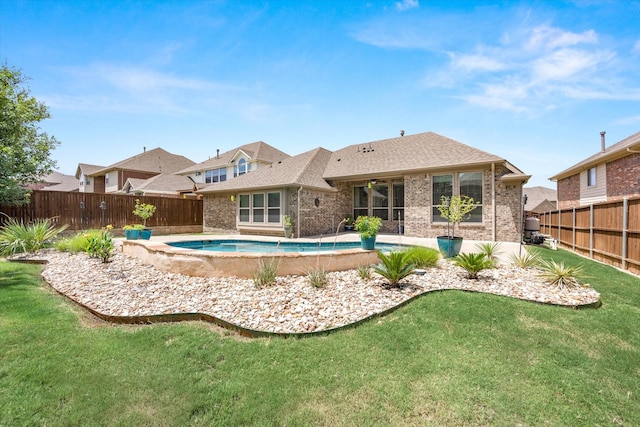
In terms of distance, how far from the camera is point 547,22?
873 centimetres

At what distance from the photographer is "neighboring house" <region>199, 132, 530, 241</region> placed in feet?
41.5

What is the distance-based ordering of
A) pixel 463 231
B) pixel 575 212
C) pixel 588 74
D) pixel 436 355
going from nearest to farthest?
pixel 436 355 → pixel 588 74 → pixel 575 212 → pixel 463 231

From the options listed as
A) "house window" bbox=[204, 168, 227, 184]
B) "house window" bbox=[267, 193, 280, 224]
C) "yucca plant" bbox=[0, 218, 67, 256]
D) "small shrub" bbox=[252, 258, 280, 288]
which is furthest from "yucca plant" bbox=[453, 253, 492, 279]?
"house window" bbox=[204, 168, 227, 184]

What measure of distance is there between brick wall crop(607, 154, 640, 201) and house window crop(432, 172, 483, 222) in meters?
5.99

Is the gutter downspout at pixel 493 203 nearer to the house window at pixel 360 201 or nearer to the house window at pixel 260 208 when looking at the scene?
the house window at pixel 360 201

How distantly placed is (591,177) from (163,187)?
3131 cm

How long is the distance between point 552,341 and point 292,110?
45.2 feet

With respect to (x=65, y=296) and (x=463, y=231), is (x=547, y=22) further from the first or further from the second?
(x=65, y=296)

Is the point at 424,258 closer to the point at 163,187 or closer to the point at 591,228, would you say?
the point at 591,228

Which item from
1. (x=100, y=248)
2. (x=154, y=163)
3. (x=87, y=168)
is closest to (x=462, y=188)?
(x=100, y=248)

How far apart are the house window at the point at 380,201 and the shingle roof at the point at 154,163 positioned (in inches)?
1084

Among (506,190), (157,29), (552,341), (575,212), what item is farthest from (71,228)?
(575,212)

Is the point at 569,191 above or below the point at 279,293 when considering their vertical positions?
above

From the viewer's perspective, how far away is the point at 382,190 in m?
17.1
